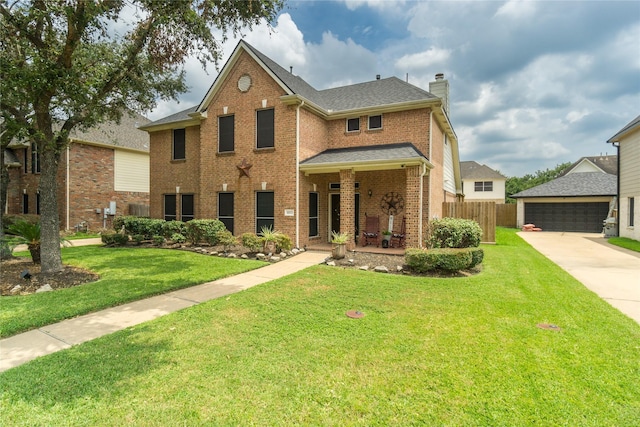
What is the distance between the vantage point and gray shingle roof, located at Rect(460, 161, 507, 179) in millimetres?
36344

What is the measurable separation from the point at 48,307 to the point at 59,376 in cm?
292

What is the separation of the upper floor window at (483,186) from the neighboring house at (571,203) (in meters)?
10.6

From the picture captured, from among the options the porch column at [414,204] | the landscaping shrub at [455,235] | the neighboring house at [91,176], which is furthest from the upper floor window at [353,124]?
the neighboring house at [91,176]

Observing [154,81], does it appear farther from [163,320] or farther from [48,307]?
[163,320]

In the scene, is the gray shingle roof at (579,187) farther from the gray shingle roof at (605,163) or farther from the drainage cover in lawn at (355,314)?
the drainage cover in lawn at (355,314)

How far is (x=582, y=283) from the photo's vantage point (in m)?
7.49

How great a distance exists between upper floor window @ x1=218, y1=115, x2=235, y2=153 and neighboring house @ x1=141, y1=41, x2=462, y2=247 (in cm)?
4

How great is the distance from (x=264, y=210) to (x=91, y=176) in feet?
44.5

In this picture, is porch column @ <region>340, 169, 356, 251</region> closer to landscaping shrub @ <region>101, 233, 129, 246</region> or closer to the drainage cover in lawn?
the drainage cover in lawn

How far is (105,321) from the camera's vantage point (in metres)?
5.01

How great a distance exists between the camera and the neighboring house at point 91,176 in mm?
18297

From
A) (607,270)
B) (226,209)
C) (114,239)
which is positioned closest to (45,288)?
(114,239)

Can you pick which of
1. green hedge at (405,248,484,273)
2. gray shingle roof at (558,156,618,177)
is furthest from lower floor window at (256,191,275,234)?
gray shingle roof at (558,156,618,177)

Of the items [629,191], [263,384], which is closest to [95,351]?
[263,384]
